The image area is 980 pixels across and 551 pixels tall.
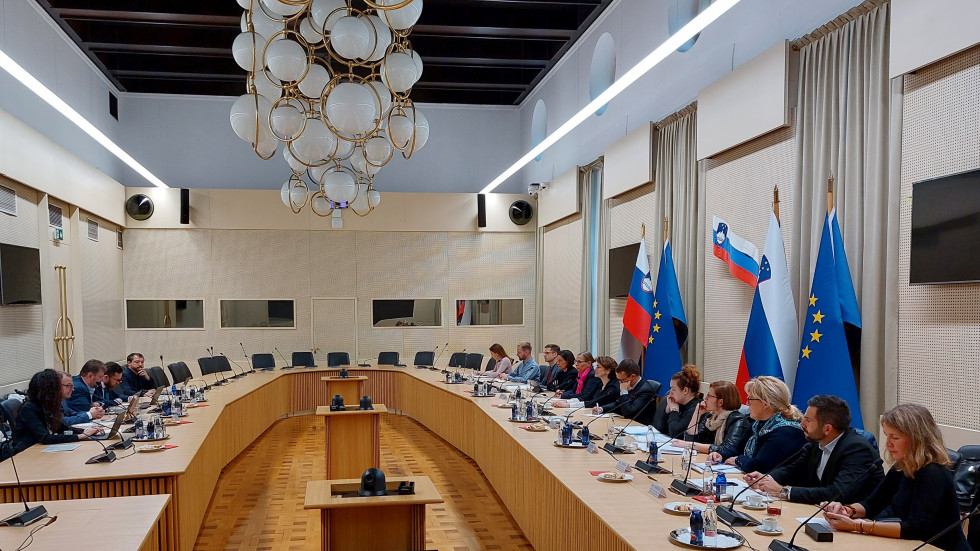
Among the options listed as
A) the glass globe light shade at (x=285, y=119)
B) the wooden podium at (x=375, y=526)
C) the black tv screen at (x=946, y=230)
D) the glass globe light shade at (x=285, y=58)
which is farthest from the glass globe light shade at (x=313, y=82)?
the black tv screen at (x=946, y=230)

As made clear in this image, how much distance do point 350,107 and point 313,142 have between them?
3.48 feet

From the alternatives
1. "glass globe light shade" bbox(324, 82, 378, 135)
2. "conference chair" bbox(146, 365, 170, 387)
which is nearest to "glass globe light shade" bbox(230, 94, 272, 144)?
"glass globe light shade" bbox(324, 82, 378, 135)

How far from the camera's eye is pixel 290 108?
4566 mm

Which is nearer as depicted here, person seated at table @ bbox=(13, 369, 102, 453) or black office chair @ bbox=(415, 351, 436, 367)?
person seated at table @ bbox=(13, 369, 102, 453)

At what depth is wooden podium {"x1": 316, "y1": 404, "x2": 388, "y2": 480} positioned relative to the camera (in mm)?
6391

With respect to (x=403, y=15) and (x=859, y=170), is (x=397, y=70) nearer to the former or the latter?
(x=403, y=15)

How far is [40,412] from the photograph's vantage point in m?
4.84

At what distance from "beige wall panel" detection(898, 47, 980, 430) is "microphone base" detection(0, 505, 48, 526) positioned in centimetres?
440

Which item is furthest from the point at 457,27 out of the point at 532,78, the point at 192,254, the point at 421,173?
the point at 192,254

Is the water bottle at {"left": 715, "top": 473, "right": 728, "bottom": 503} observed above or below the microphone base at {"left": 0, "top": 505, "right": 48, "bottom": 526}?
above

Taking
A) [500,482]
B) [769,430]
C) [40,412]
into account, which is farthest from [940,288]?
[40,412]

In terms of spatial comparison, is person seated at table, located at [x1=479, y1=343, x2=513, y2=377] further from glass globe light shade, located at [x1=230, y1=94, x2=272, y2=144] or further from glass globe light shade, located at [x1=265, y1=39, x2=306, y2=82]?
glass globe light shade, located at [x1=265, y1=39, x2=306, y2=82]

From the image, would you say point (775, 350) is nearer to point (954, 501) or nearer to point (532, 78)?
point (954, 501)

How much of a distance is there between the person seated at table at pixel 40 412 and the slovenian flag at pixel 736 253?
5.00m
